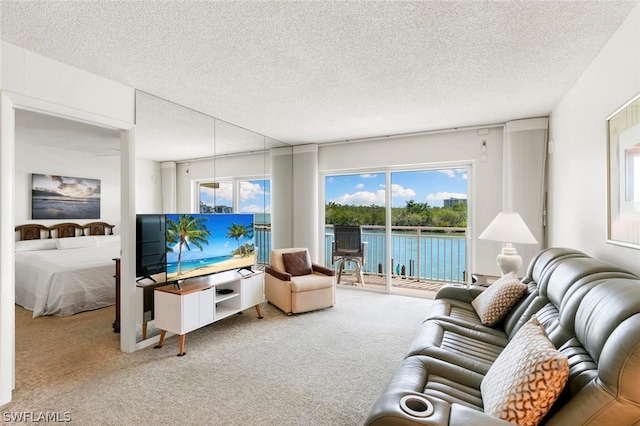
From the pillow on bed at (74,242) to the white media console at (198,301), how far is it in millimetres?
2871

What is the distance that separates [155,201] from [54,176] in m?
3.13

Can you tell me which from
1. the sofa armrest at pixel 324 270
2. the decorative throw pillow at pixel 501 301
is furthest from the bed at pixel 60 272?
the decorative throw pillow at pixel 501 301

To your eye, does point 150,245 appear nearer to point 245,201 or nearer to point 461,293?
point 245,201

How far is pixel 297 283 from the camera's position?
4.04 meters

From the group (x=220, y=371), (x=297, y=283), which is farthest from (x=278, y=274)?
(x=220, y=371)

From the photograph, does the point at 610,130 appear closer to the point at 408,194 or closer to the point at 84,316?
the point at 408,194

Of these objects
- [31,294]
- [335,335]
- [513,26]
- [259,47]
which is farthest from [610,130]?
[31,294]

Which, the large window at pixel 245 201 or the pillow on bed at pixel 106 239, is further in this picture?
the pillow on bed at pixel 106 239

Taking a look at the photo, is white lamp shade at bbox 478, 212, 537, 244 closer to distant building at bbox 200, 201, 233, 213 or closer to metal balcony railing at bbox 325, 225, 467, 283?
metal balcony railing at bbox 325, 225, 467, 283

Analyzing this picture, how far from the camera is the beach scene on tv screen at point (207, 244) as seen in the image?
318 cm

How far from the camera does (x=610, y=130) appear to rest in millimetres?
2115

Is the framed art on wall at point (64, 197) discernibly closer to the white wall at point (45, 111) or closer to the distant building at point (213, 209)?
the distant building at point (213, 209)

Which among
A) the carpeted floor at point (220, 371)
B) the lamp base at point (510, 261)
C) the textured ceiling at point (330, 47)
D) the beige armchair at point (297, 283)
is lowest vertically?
the carpeted floor at point (220, 371)

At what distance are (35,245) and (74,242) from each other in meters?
0.50
